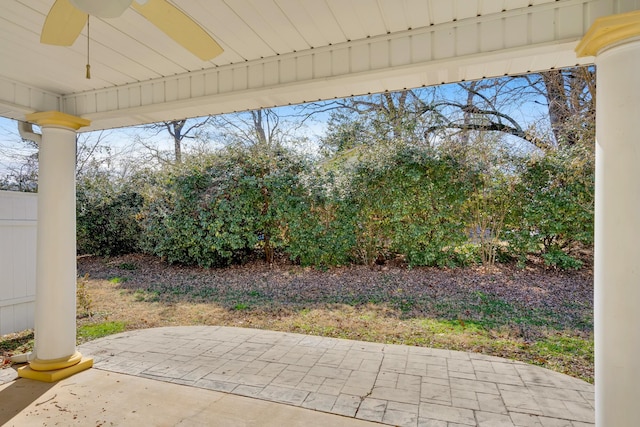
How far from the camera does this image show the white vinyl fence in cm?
407

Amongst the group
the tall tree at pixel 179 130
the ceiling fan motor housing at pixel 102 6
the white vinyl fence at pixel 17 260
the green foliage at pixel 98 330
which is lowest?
the green foliage at pixel 98 330

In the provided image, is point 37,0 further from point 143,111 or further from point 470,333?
point 470,333

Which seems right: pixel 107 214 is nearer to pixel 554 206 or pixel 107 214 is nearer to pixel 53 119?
pixel 53 119

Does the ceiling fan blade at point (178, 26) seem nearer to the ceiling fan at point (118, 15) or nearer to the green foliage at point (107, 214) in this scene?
the ceiling fan at point (118, 15)

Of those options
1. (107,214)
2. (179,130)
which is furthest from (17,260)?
(179,130)

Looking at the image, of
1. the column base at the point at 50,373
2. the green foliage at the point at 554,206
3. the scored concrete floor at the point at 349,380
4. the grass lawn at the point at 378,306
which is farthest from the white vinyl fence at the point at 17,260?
the green foliage at the point at 554,206

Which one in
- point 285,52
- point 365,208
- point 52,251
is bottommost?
point 52,251

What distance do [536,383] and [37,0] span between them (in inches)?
162

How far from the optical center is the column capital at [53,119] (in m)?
2.95

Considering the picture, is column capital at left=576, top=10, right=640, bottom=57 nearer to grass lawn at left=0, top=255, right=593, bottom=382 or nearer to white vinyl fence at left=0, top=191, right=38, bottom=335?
grass lawn at left=0, top=255, right=593, bottom=382

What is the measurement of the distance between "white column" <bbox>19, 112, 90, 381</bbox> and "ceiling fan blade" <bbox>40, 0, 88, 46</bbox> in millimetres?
1402

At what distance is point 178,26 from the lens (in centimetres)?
174

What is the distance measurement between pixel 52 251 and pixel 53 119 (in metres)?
1.08

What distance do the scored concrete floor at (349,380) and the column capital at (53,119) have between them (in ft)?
6.95
